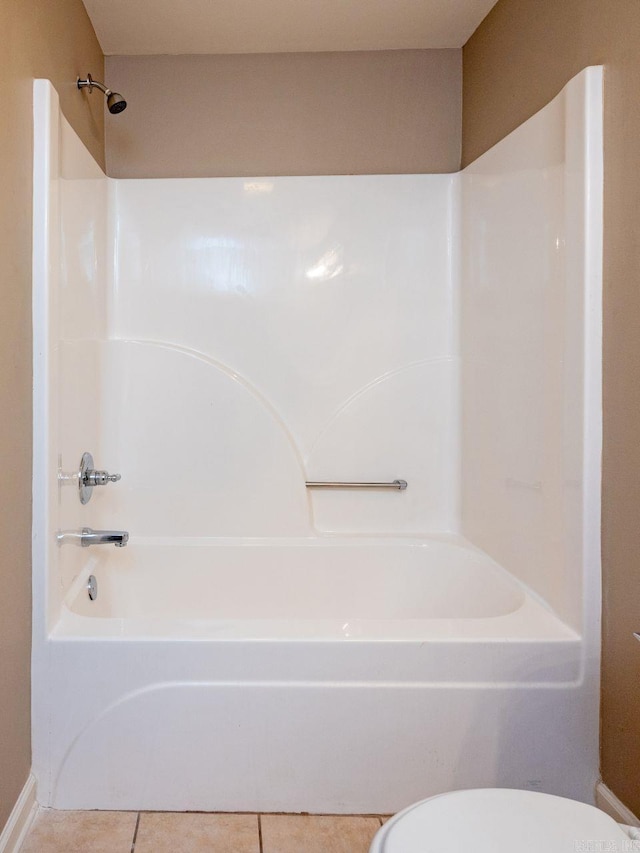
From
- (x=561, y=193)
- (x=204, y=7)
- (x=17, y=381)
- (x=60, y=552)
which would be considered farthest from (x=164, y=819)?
(x=204, y=7)

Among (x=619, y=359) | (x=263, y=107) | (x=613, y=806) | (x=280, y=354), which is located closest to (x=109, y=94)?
(x=263, y=107)

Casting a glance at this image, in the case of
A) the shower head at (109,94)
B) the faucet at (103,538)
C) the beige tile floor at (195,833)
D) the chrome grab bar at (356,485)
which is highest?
the shower head at (109,94)

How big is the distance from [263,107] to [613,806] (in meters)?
2.58

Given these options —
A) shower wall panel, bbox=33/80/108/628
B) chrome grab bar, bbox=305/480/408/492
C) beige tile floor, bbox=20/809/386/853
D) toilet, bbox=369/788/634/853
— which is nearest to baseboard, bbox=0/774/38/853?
beige tile floor, bbox=20/809/386/853

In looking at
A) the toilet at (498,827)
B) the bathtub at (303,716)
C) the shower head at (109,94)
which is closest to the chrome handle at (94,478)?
the bathtub at (303,716)

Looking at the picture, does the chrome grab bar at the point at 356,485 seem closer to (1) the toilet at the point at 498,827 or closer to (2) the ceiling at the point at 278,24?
(1) the toilet at the point at 498,827

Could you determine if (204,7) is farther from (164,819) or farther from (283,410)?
(164,819)

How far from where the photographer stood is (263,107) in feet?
8.49

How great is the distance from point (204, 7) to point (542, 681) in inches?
93.9

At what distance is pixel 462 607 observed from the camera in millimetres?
2275

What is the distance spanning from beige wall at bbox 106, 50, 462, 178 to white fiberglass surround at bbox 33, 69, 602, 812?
0.11 m

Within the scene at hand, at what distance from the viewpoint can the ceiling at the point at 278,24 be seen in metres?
2.26

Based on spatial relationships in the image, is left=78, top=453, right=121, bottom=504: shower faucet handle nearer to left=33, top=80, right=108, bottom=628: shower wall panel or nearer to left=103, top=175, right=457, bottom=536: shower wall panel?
left=33, top=80, right=108, bottom=628: shower wall panel

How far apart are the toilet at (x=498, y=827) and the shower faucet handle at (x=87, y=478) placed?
1.42 meters
